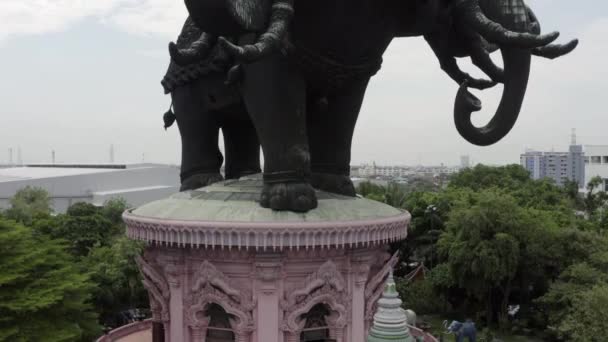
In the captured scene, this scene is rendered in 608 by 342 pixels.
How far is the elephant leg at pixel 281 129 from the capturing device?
8.23 meters

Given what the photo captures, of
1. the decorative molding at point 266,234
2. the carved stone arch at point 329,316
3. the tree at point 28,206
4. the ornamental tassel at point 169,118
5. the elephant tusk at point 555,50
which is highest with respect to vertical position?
the elephant tusk at point 555,50

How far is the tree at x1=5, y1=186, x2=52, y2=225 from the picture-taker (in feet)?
91.3

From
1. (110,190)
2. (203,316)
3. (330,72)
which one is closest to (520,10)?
(330,72)

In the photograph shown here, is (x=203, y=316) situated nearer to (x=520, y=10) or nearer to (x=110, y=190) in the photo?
(x=520, y=10)

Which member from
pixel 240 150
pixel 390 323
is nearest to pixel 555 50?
pixel 390 323

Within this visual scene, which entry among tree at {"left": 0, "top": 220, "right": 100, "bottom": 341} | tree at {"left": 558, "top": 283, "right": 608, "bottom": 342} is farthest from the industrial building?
tree at {"left": 558, "top": 283, "right": 608, "bottom": 342}

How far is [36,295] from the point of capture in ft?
39.4

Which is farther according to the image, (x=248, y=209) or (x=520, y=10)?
(x=248, y=209)

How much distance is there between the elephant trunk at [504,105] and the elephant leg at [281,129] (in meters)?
2.13

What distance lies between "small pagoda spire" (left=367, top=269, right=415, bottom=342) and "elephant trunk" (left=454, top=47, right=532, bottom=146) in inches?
92.4

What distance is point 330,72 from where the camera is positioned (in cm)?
846

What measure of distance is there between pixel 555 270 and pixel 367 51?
51.3ft

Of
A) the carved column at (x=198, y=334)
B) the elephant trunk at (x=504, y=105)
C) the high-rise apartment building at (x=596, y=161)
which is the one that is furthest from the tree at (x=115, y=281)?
the high-rise apartment building at (x=596, y=161)

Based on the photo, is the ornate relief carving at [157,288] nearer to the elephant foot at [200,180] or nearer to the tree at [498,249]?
the elephant foot at [200,180]
